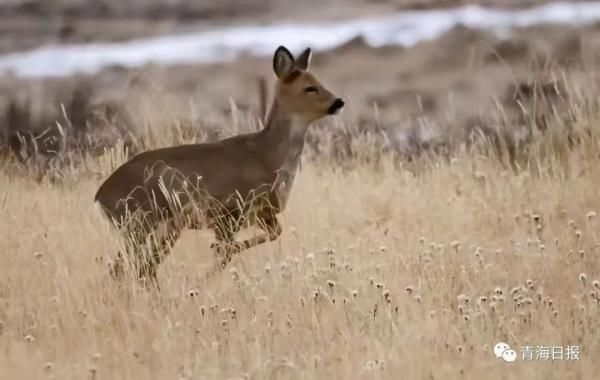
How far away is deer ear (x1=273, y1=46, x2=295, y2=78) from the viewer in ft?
19.4

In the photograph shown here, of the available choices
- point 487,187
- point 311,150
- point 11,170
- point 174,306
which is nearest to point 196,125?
point 311,150

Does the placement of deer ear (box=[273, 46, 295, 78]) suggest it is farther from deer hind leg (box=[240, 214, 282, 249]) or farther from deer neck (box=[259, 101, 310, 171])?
deer hind leg (box=[240, 214, 282, 249])

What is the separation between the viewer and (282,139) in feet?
19.6

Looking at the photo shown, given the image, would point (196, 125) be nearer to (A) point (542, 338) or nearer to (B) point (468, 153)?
(B) point (468, 153)

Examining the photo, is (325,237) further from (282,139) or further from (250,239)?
(282,139)

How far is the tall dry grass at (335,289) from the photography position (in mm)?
4422

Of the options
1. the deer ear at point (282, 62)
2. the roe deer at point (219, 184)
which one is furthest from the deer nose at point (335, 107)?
the deer ear at point (282, 62)

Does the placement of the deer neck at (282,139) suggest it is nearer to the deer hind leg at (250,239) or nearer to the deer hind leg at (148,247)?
the deer hind leg at (250,239)

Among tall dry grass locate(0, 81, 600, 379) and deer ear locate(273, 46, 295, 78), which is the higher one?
deer ear locate(273, 46, 295, 78)

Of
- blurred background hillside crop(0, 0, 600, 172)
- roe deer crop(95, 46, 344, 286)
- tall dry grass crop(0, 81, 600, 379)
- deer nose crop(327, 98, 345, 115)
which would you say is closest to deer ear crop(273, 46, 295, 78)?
roe deer crop(95, 46, 344, 286)

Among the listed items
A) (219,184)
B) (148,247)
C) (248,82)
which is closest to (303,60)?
(219,184)

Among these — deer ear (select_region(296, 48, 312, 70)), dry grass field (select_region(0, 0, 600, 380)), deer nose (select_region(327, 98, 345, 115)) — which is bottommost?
dry grass field (select_region(0, 0, 600, 380))

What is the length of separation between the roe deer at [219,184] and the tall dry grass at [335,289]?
0.12 meters

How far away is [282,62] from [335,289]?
1.37 m
